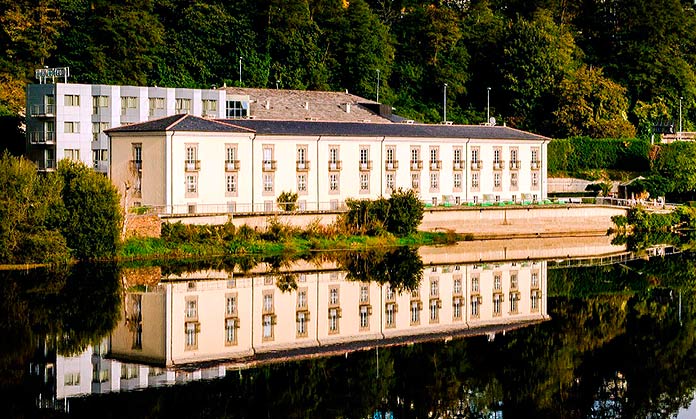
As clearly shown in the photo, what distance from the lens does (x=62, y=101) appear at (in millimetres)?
58938

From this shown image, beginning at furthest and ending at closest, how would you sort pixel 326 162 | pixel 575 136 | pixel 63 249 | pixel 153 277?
pixel 575 136 < pixel 326 162 < pixel 63 249 < pixel 153 277

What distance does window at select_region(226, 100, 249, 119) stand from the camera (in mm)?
64875

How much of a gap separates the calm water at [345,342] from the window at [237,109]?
2115 centimetres

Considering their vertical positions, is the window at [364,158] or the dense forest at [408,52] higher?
the dense forest at [408,52]

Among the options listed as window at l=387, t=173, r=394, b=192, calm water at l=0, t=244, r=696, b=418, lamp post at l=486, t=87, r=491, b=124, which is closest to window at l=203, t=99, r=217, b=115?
window at l=387, t=173, r=394, b=192

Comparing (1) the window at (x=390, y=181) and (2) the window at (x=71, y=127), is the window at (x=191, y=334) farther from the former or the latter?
(2) the window at (x=71, y=127)

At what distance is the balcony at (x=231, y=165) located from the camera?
171 ft

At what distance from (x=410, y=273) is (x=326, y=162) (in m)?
14.4

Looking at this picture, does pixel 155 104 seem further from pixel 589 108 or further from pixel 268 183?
pixel 589 108

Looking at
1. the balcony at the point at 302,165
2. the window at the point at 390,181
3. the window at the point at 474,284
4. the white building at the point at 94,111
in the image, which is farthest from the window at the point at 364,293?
the white building at the point at 94,111

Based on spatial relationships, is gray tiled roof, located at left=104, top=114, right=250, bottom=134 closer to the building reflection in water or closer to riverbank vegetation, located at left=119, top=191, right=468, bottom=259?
riverbank vegetation, located at left=119, top=191, right=468, bottom=259

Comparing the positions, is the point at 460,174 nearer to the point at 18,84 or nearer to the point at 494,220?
the point at 494,220

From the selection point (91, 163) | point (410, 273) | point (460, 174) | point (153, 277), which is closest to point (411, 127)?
point (460, 174)

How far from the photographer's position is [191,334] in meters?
31.0
